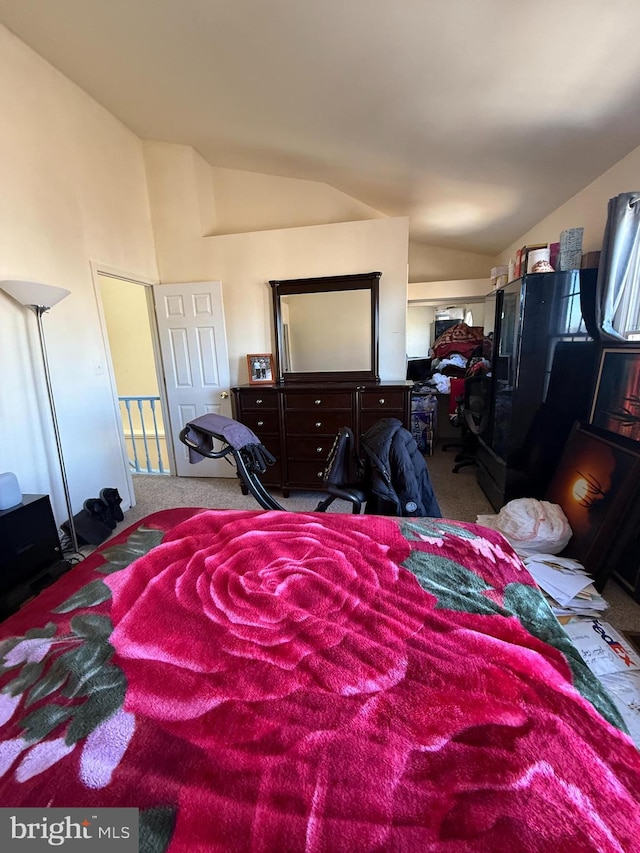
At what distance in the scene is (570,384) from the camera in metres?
2.38

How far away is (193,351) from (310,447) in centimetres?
164

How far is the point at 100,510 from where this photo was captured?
A: 2809 mm

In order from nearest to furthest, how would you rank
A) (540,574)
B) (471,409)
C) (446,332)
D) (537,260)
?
(540,574)
(537,260)
(471,409)
(446,332)

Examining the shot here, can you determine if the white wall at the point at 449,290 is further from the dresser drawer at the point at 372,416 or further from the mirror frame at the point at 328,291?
the dresser drawer at the point at 372,416

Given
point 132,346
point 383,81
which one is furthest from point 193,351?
point 383,81

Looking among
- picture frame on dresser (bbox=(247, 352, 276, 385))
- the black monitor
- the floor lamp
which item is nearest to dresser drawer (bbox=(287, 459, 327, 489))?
picture frame on dresser (bbox=(247, 352, 276, 385))

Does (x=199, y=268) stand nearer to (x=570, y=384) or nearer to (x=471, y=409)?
(x=471, y=409)

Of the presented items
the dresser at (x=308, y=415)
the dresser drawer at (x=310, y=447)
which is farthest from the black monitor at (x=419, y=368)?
the dresser drawer at (x=310, y=447)

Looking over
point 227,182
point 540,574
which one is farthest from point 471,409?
point 227,182

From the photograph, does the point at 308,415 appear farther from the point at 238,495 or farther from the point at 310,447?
the point at 238,495

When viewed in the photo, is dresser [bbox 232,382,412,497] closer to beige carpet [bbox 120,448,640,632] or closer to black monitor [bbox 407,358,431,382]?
beige carpet [bbox 120,448,640,632]

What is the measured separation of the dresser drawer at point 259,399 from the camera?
3.26 m

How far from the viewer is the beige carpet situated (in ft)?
9.85

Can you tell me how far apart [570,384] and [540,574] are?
1.29 meters
